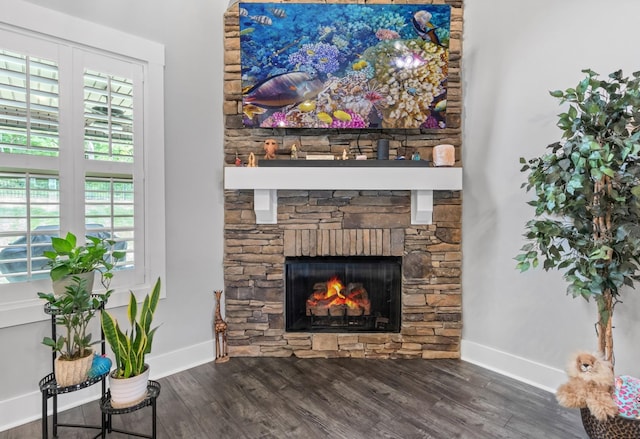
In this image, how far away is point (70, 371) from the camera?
154cm

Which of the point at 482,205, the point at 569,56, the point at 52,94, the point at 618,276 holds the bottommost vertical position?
the point at 618,276

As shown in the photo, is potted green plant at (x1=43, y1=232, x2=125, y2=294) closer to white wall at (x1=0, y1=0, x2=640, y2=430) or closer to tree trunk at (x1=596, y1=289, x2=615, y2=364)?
white wall at (x1=0, y1=0, x2=640, y2=430)

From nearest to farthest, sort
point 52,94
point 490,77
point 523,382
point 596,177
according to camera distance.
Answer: point 596,177 → point 52,94 → point 523,382 → point 490,77

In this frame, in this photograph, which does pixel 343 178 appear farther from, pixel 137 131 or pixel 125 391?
pixel 125 391

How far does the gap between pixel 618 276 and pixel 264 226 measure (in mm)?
2046

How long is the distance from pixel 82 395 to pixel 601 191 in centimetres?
299

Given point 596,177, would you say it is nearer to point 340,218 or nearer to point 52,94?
point 340,218

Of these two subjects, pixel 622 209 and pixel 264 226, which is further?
pixel 264 226

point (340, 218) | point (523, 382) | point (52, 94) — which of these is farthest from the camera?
point (340, 218)

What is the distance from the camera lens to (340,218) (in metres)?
2.49

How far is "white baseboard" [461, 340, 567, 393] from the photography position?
207 cm

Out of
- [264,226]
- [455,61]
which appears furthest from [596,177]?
[264,226]

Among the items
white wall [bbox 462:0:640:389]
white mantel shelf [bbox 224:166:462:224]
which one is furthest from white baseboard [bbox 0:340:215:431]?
white wall [bbox 462:0:640:389]

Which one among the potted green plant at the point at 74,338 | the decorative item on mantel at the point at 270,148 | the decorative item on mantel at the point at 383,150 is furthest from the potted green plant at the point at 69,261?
the decorative item on mantel at the point at 383,150
